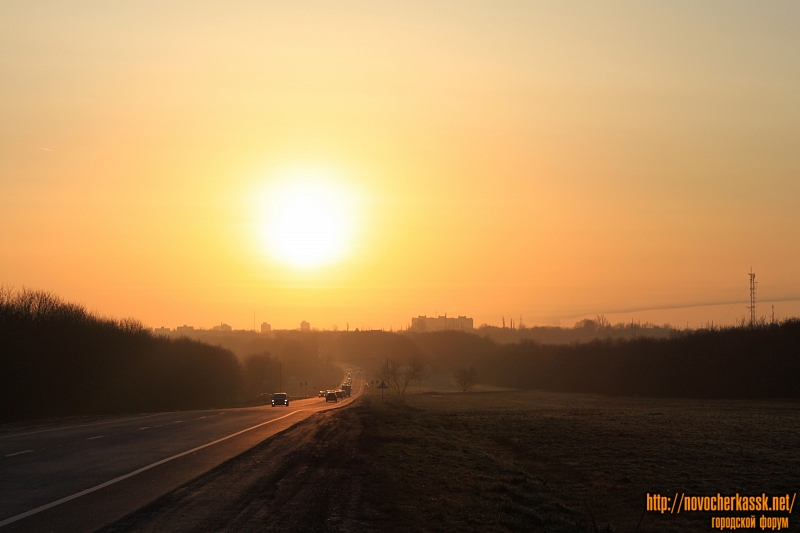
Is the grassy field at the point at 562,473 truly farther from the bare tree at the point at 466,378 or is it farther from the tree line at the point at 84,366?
the bare tree at the point at 466,378

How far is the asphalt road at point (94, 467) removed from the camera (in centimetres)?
1118

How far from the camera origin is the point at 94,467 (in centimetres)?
1623

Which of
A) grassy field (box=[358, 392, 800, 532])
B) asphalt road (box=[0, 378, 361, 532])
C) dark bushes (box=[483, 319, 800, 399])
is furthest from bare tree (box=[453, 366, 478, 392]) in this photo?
asphalt road (box=[0, 378, 361, 532])

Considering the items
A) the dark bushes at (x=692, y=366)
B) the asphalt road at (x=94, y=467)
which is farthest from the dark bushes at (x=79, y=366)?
the dark bushes at (x=692, y=366)

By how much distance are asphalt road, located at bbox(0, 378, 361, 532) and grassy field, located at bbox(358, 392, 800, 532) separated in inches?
166

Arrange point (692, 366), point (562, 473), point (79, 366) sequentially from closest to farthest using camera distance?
point (562, 473) < point (79, 366) < point (692, 366)

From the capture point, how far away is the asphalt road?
1118 cm

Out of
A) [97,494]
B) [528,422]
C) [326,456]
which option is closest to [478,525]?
[97,494]

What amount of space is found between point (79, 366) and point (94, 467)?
163 ft

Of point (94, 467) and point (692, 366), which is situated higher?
point (94, 467)

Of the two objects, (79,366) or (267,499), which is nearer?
(267,499)

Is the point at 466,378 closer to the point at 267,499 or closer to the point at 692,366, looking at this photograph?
the point at 692,366

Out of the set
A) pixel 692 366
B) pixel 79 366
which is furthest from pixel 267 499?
pixel 692 366

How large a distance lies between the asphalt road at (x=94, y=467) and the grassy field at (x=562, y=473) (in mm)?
4216
